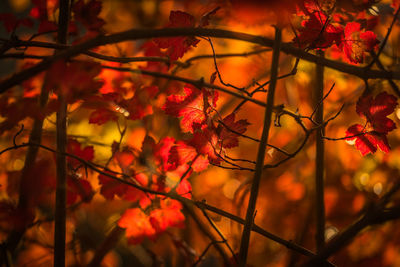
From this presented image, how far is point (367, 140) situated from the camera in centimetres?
63

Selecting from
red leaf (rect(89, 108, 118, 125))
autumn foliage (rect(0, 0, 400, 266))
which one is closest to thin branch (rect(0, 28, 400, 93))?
autumn foliage (rect(0, 0, 400, 266))

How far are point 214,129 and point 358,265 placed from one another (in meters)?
0.73

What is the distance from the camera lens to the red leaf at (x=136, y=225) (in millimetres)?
757

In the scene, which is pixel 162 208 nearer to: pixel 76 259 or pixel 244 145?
pixel 76 259

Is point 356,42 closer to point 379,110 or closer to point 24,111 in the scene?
point 379,110

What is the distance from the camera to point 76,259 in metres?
1.00

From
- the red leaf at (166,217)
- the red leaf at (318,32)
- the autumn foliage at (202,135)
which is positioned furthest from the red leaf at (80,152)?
the red leaf at (318,32)

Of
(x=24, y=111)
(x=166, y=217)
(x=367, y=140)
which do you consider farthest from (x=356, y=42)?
(x=24, y=111)

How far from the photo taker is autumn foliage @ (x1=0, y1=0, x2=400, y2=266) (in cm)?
54

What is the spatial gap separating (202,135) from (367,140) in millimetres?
333

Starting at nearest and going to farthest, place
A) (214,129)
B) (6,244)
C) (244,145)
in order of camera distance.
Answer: (214,129) < (6,244) < (244,145)

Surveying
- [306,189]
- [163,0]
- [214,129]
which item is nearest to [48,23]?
[214,129]

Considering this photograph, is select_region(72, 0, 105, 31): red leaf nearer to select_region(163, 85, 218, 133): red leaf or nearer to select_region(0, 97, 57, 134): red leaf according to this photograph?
select_region(0, 97, 57, 134): red leaf

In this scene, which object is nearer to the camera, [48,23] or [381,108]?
[381,108]
